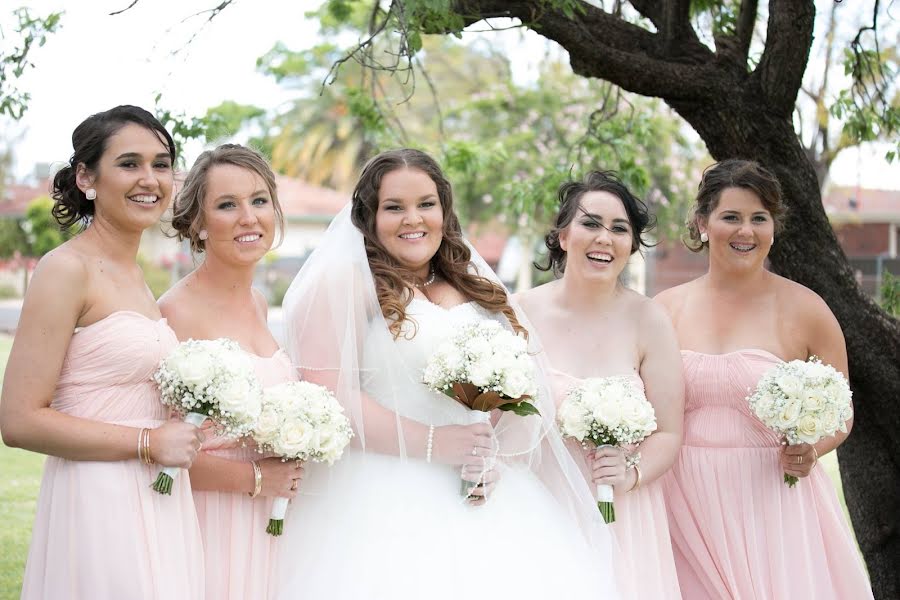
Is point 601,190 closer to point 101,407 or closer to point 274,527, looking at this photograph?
point 274,527

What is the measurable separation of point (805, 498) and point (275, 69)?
6.60 m

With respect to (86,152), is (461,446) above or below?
below

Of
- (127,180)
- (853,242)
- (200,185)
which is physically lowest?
(127,180)

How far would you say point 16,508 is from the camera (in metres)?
9.92

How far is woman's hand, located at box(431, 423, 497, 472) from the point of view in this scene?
4.08m

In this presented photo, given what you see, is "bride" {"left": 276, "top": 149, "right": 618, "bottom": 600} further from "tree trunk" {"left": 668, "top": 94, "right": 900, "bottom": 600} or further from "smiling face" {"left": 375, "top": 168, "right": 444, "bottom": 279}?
"tree trunk" {"left": 668, "top": 94, "right": 900, "bottom": 600}

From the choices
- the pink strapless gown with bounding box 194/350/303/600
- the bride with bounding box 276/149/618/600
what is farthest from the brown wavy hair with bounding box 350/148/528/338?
the pink strapless gown with bounding box 194/350/303/600

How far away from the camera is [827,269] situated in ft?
18.5

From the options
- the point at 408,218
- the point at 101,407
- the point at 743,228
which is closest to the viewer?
the point at 101,407

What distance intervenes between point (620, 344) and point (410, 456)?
4.06 feet

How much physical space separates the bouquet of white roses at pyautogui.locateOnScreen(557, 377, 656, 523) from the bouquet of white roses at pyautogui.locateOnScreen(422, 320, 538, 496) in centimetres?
34

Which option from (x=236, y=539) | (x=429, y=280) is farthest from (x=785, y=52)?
(x=236, y=539)

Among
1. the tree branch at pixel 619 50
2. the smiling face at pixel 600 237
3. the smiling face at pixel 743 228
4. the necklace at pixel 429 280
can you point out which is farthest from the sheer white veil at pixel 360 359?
the tree branch at pixel 619 50

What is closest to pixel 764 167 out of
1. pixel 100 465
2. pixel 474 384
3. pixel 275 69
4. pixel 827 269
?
pixel 827 269
